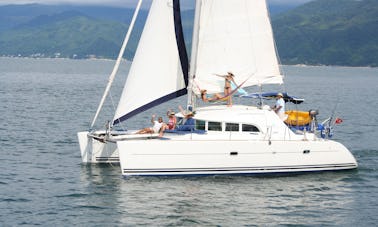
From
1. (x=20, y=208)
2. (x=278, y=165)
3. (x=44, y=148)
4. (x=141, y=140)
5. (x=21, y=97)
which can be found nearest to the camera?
(x=20, y=208)

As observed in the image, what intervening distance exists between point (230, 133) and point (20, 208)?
805 centimetres

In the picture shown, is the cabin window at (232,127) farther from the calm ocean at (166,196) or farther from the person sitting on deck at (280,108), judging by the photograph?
the person sitting on deck at (280,108)

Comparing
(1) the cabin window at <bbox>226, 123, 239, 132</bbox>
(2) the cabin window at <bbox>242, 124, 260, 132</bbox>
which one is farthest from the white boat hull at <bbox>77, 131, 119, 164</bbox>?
(2) the cabin window at <bbox>242, 124, 260, 132</bbox>

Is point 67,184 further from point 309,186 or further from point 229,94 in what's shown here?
point 309,186

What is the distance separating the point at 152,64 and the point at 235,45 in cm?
346

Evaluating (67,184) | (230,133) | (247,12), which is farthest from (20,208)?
(247,12)

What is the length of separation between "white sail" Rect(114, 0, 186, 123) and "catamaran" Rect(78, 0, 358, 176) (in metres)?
0.04

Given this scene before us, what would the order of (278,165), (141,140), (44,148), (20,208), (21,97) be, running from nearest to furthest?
(20,208), (141,140), (278,165), (44,148), (21,97)

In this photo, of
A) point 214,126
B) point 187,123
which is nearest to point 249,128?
point 214,126

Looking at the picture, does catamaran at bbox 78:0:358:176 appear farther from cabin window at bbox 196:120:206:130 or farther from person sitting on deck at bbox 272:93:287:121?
person sitting on deck at bbox 272:93:287:121

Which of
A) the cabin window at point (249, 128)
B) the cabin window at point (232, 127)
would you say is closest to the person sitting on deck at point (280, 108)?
the cabin window at point (249, 128)

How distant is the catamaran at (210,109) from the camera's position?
74.3 feet

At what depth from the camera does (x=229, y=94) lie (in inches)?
958

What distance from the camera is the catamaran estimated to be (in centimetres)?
2266
